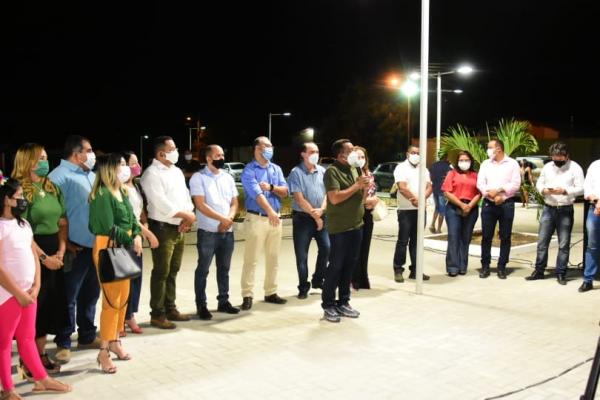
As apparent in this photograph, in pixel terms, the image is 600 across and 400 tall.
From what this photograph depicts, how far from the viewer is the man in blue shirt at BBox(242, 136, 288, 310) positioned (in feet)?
23.8

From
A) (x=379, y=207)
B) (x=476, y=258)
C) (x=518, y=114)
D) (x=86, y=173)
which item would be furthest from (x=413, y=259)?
(x=518, y=114)

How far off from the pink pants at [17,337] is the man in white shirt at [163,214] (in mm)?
1760

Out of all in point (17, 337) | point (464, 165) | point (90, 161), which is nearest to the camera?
point (17, 337)

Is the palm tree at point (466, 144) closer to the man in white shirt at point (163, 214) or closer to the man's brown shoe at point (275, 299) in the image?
the man's brown shoe at point (275, 299)

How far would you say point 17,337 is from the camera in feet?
14.9

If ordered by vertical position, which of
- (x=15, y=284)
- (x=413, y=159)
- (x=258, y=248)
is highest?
(x=413, y=159)

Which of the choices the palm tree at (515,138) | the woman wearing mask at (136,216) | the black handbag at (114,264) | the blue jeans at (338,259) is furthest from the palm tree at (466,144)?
the black handbag at (114,264)

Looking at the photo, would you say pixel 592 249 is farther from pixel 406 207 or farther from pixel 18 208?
pixel 18 208

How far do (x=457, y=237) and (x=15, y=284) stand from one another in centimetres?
674

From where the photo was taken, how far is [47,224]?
5098 millimetres

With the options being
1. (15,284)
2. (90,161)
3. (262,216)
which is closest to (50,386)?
(15,284)

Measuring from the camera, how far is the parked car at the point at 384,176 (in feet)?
95.5

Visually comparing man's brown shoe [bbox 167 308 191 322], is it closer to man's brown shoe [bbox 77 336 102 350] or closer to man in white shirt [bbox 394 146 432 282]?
man's brown shoe [bbox 77 336 102 350]

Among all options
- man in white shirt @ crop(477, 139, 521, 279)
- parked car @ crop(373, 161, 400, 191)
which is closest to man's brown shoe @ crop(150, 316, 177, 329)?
man in white shirt @ crop(477, 139, 521, 279)
